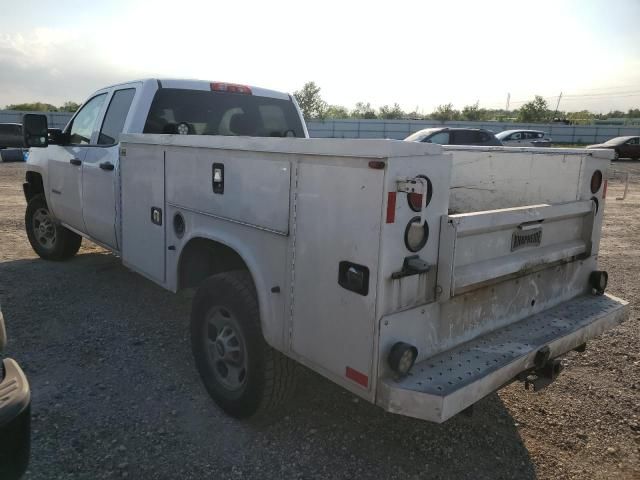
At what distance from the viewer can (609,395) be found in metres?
3.64

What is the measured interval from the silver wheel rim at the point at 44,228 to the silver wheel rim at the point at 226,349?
4.16m

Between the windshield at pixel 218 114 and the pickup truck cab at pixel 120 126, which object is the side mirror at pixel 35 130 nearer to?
the pickup truck cab at pixel 120 126

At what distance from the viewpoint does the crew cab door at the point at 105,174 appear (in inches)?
182

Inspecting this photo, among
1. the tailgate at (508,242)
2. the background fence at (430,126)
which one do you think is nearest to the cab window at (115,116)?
the tailgate at (508,242)

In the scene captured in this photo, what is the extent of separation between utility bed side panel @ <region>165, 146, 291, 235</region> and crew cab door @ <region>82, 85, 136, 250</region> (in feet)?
4.02

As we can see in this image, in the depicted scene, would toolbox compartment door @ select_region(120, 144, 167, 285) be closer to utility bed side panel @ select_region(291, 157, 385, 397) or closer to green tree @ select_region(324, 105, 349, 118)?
utility bed side panel @ select_region(291, 157, 385, 397)

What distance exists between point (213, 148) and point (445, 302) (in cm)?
163

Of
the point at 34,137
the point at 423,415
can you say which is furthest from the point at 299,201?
the point at 34,137

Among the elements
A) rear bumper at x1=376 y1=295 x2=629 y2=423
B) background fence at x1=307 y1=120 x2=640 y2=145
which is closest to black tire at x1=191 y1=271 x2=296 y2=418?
rear bumper at x1=376 y1=295 x2=629 y2=423

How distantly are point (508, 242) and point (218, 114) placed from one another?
3.05 meters

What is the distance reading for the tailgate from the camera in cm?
244

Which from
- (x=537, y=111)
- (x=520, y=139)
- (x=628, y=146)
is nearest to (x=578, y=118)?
(x=537, y=111)

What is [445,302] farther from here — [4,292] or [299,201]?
[4,292]

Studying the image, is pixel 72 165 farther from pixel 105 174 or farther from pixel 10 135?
pixel 10 135
